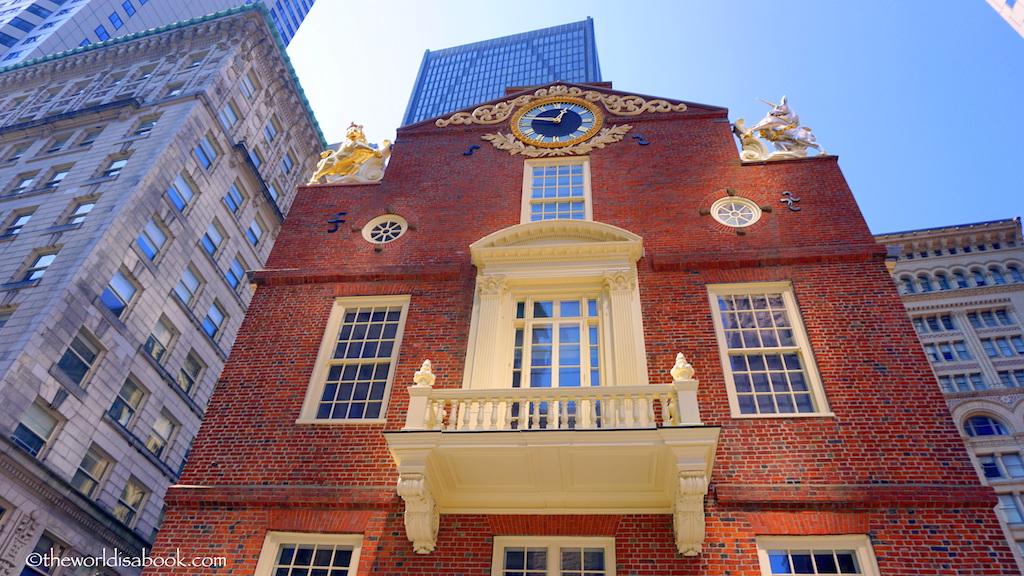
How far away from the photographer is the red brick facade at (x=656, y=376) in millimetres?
9930

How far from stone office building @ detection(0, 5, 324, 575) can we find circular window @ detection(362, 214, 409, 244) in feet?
47.2

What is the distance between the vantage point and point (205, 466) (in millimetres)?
11812

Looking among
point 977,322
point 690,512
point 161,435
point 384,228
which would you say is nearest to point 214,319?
point 161,435

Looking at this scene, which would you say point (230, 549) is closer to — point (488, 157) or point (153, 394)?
point (488, 157)

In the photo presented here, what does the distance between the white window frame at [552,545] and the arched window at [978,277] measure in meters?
55.8

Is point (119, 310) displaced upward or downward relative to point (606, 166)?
upward

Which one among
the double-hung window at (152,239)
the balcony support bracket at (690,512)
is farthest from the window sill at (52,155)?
the balcony support bracket at (690,512)

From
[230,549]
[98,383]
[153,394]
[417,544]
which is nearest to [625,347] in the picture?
[417,544]

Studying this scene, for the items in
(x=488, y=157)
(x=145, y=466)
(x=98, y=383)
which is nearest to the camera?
(x=488, y=157)

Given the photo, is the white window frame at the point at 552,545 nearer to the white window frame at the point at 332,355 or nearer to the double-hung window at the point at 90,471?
the white window frame at the point at 332,355

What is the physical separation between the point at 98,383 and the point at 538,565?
74.1 feet

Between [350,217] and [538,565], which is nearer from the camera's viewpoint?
[538,565]

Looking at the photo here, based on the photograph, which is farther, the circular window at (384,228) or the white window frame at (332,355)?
the circular window at (384,228)

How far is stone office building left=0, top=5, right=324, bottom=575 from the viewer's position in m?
23.5
